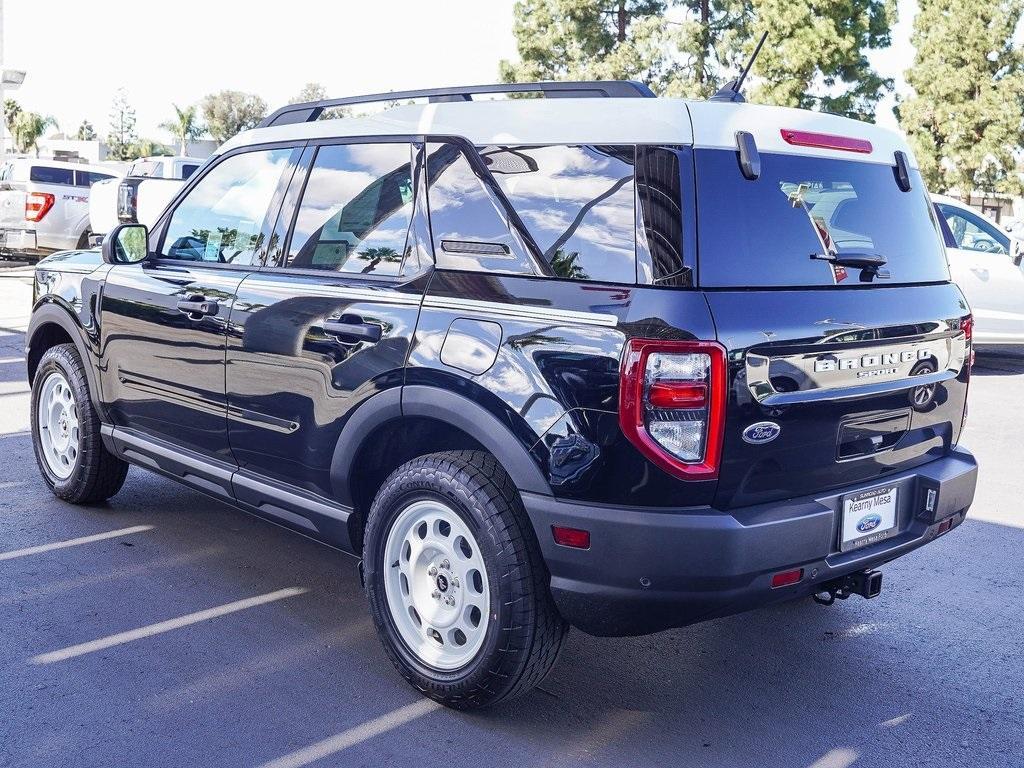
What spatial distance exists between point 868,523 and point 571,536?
99 cm

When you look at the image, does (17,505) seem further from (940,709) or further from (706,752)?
(940,709)

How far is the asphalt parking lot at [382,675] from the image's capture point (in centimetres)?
322

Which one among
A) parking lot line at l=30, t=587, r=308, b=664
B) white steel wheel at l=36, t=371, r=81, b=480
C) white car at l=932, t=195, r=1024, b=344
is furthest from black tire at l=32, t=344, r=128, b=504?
white car at l=932, t=195, r=1024, b=344

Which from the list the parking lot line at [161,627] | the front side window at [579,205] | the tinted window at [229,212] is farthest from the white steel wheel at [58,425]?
the front side window at [579,205]

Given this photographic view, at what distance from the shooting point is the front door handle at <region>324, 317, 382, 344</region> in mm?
3539

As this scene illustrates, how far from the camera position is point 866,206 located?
140 inches

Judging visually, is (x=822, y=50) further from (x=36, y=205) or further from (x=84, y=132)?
(x=84, y=132)

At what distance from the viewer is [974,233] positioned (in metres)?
11.3

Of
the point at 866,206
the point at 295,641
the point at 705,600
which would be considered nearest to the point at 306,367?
the point at 295,641

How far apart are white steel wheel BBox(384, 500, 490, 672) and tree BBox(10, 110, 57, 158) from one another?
264ft

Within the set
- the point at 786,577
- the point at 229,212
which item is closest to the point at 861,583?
the point at 786,577

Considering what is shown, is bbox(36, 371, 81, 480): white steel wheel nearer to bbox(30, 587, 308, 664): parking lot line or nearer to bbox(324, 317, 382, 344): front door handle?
bbox(30, 587, 308, 664): parking lot line

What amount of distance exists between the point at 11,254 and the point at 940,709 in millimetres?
20083

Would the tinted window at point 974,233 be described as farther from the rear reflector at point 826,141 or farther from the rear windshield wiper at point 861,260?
the rear windshield wiper at point 861,260
